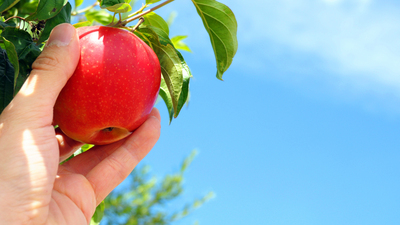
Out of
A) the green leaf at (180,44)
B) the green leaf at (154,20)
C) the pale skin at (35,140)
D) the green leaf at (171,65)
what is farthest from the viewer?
the green leaf at (180,44)

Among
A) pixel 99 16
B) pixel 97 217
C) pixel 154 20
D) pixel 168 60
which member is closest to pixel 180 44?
pixel 99 16

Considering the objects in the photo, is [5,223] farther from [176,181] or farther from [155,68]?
[176,181]

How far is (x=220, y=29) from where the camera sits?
94cm

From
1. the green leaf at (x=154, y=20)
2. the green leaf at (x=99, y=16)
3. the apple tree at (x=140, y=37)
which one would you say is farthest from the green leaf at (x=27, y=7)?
the green leaf at (x=154, y=20)

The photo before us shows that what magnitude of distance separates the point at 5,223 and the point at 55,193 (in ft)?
0.70

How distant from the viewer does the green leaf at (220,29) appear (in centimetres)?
92

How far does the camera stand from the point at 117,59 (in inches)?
32.8

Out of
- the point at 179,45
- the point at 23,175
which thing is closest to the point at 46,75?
the point at 23,175

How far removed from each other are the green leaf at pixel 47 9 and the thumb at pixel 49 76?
1.3 inches

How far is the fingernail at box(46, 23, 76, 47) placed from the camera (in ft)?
2.69

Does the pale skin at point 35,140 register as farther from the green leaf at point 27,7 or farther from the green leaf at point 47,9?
the green leaf at point 27,7

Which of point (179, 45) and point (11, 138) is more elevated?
point (11, 138)

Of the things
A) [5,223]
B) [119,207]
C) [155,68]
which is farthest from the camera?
[119,207]

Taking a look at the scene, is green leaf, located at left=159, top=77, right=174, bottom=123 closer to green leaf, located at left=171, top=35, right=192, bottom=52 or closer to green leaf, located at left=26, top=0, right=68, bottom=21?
green leaf, located at left=26, top=0, right=68, bottom=21
